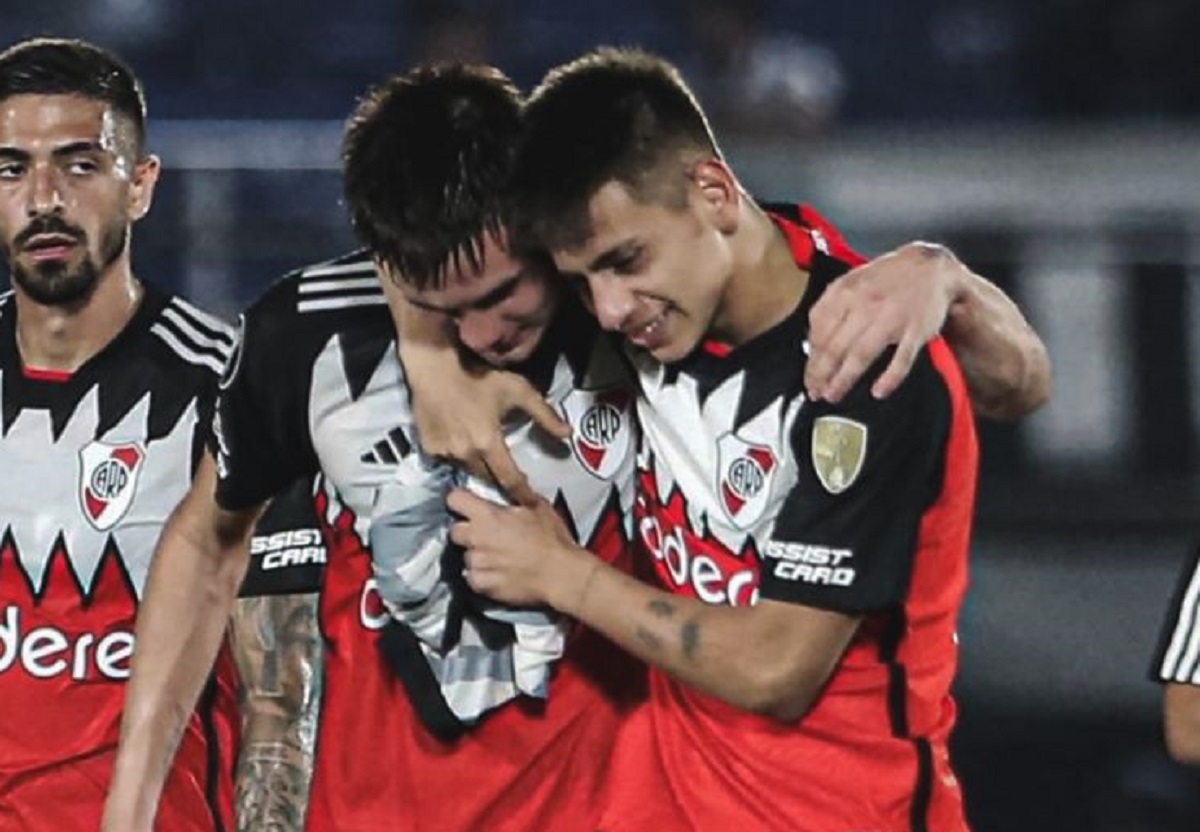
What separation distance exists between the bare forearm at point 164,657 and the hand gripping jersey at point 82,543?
29 cm

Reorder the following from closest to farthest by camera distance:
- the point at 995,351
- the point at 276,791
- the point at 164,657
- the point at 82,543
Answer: the point at 995,351, the point at 164,657, the point at 276,791, the point at 82,543

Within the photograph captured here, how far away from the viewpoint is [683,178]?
3.28 meters

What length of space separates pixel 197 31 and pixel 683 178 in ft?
21.7

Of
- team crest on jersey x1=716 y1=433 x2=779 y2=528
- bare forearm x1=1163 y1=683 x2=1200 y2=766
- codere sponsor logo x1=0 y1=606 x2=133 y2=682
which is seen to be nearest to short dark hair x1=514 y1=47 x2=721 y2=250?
team crest on jersey x1=716 y1=433 x2=779 y2=528

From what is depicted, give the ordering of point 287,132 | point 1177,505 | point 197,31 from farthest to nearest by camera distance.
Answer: point 197,31 → point 287,132 → point 1177,505

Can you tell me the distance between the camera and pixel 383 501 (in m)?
3.57

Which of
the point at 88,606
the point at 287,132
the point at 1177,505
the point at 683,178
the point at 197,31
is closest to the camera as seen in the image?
the point at 683,178

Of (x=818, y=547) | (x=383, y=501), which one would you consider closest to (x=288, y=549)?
(x=383, y=501)

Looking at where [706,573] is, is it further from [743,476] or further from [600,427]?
[600,427]

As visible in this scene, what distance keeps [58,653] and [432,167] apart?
1155 mm

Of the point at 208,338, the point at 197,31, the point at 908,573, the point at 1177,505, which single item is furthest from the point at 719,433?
the point at 197,31

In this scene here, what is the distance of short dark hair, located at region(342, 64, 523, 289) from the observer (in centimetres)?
331

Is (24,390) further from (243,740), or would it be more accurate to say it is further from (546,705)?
(546,705)

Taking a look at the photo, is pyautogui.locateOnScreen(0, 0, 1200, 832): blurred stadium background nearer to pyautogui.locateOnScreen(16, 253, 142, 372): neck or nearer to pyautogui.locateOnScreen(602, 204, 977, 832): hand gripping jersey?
pyautogui.locateOnScreen(16, 253, 142, 372): neck
